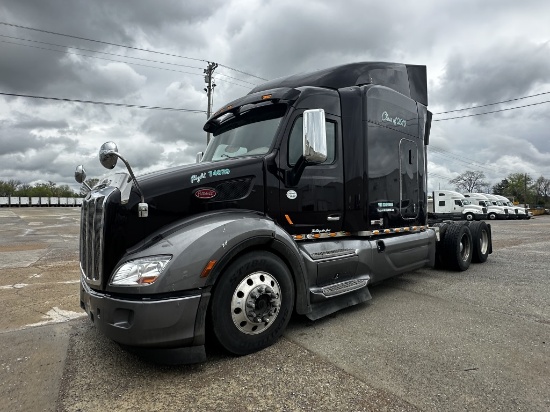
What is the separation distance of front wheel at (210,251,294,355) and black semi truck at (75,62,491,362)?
0.01 meters

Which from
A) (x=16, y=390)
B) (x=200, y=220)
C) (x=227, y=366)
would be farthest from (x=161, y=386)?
(x=200, y=220)

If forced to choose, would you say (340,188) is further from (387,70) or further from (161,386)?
(161,386)

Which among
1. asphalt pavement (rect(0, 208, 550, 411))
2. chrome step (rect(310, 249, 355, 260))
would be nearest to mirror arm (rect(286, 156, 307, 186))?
chrome step (rect(310, 249, 355, 260))

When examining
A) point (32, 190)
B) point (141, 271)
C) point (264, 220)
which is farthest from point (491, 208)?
point (32, 190)

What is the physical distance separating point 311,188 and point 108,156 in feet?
7.12

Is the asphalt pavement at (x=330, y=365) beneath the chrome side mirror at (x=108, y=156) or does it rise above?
beneath

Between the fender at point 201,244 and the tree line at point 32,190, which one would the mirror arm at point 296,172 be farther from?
the tree line at point 32,190

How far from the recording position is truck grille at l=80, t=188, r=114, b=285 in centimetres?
303

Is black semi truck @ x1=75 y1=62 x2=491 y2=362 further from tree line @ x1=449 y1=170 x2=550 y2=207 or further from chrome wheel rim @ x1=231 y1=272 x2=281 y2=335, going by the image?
tree line @ x1=449 y1=170 x2=550 y2=207

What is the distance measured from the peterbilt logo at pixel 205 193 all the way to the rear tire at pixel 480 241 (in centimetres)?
616

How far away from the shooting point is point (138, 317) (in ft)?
8.90

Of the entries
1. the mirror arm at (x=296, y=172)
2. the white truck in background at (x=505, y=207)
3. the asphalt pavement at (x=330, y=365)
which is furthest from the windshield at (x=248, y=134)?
the white truck in background at (x=505, y=207)

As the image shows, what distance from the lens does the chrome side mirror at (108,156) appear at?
111 inches

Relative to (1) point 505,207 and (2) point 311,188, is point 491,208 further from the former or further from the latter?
(2) point 311,188
